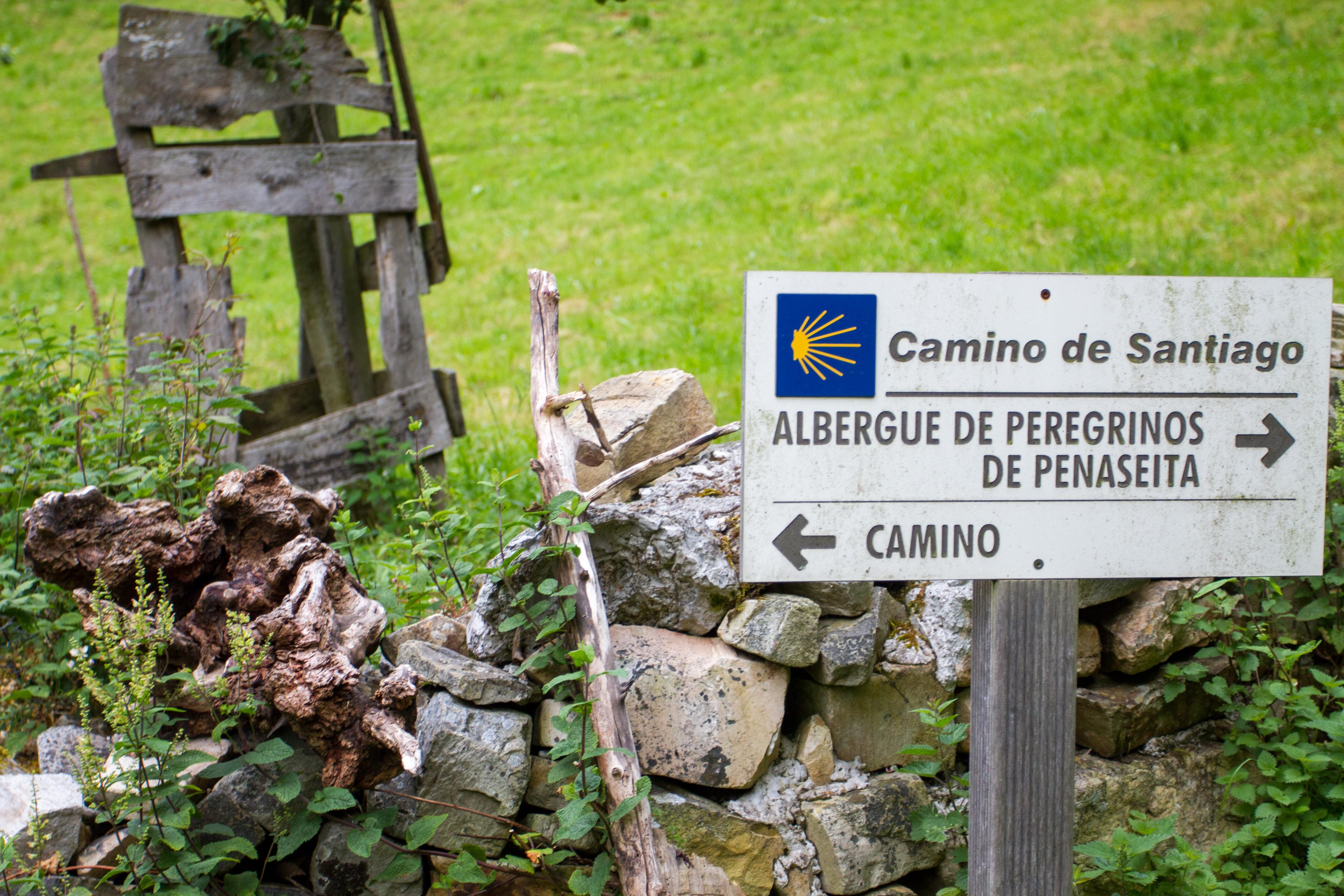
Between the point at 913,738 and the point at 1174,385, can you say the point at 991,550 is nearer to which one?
the point at 1174,385

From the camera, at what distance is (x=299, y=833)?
8.28 feet

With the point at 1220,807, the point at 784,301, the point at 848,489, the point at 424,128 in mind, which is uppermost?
the point at 424,128

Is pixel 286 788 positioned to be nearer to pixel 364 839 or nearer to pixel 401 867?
pixel 364 839

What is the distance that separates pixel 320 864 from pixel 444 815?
17.2 inches

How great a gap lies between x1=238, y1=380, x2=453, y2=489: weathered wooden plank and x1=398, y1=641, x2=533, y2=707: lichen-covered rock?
7.55 feet

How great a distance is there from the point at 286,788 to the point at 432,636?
28.3 inches

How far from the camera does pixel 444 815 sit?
2.55 m

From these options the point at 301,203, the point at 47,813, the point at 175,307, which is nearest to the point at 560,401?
the point at 47,813

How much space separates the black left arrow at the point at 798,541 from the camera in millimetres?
1933

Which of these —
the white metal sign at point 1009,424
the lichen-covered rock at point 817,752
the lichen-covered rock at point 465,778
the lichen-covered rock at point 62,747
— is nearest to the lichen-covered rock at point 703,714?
the lichen-covered rock at point 817,752

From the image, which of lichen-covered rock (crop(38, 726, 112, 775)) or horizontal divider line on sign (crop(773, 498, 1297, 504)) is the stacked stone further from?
horizontal divider line on sign (crop(773, 498, 1297, 504))

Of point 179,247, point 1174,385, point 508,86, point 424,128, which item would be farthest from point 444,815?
point 508,86

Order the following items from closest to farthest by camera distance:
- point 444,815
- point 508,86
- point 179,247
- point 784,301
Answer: point 784,301
point 444,815
point 179,247
point 508,86

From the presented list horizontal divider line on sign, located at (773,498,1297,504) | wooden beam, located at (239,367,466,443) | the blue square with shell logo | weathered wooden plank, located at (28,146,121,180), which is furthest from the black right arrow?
weathered wooden plank, located at (28,146,121,180)
